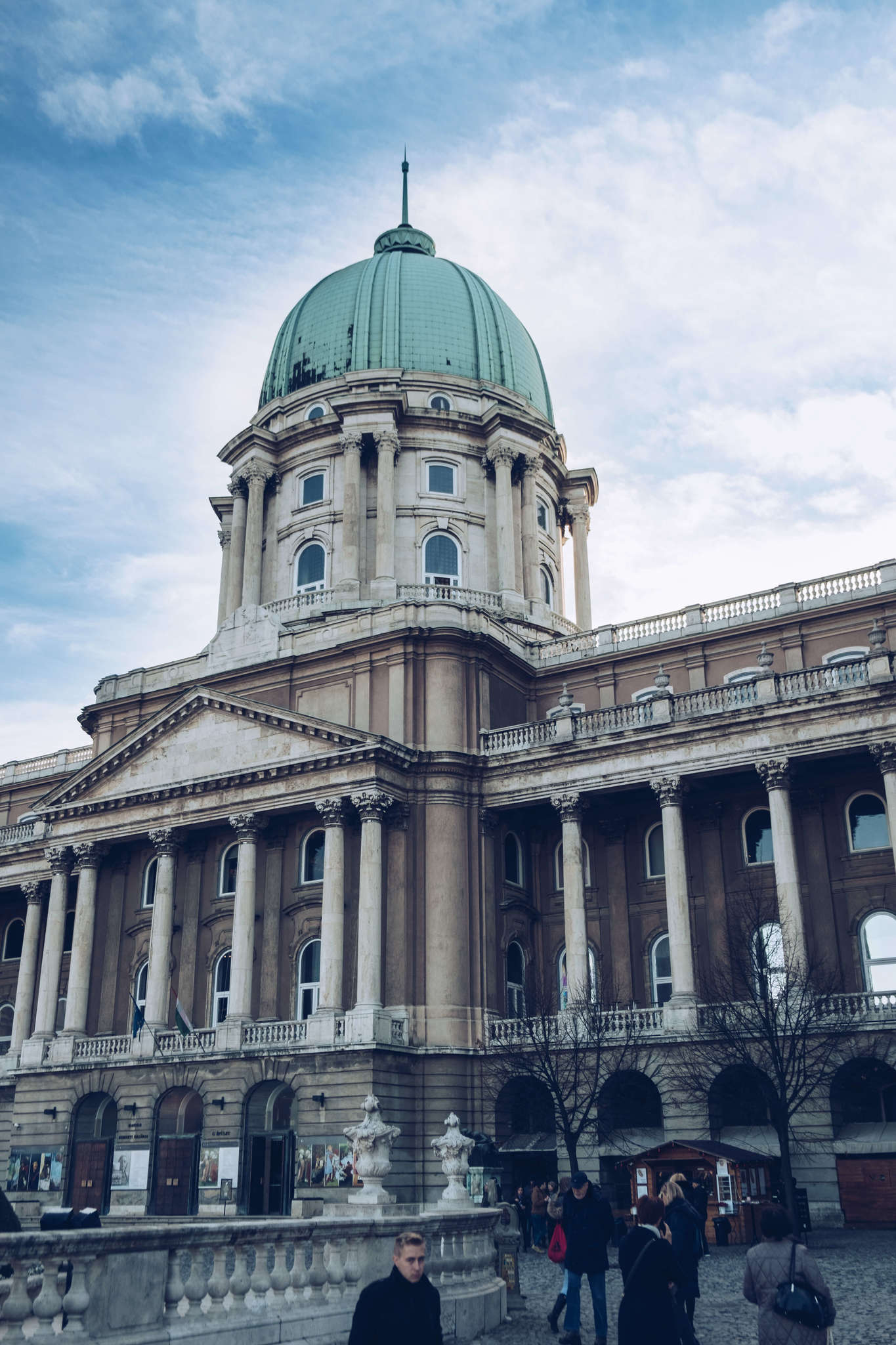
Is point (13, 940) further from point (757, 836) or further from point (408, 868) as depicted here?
point (757, 836)

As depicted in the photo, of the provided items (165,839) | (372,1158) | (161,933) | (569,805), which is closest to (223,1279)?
(372,1158)

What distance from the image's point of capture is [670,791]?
39.7 meters

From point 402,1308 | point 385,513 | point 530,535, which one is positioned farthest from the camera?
point 530,535

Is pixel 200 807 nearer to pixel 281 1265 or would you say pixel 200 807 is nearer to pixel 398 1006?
pixel 398 1006

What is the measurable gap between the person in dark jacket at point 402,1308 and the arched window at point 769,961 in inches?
1000

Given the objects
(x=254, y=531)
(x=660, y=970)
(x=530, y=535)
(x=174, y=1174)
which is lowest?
(x=174, y=1174)

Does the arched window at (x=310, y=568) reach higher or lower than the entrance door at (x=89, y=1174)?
higher

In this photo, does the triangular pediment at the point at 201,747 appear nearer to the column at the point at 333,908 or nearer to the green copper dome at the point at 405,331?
the column at the point at 333,908

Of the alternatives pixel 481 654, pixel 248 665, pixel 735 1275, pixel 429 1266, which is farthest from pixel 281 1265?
pixel 248 665

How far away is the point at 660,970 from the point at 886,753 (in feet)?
34.0

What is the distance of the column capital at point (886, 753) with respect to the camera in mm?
36844

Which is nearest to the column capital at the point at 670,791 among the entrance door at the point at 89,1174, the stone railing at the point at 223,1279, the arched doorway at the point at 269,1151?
the arched doorway at the point at 269,1151

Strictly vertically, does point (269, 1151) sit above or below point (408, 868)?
below

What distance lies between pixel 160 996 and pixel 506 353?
118ft
